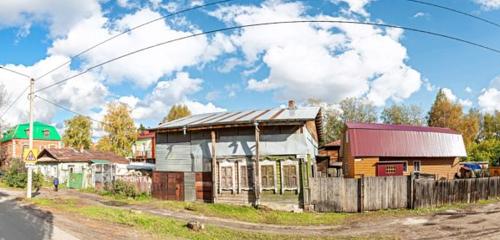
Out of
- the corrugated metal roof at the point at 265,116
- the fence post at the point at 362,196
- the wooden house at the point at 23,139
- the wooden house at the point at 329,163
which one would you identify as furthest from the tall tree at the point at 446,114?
the wooden house at the point at 23,139

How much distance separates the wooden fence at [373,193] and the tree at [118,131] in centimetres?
4974

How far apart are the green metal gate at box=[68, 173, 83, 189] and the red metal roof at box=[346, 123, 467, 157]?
2586cm

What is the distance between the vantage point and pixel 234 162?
23859 millimetres

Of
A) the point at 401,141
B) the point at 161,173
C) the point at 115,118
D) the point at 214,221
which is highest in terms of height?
the point at 115,118

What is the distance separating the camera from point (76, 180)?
38719 mm

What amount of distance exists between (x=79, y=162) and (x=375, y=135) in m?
30.2

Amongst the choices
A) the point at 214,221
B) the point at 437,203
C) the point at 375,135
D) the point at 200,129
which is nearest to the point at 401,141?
the point at 375,135

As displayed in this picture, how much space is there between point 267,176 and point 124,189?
445 inches

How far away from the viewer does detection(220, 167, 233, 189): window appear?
2394cm

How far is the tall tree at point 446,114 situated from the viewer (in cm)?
6875

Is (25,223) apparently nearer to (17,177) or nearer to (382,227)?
(382,227)

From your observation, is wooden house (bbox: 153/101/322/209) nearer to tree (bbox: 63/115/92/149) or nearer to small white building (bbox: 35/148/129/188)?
small white building (bbox: 35/148/129/188)

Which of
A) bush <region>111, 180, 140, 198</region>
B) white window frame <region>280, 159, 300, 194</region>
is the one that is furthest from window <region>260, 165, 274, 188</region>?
bush <region>111, 180, 140, 198</region>

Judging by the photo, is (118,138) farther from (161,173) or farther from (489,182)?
(489,182)
